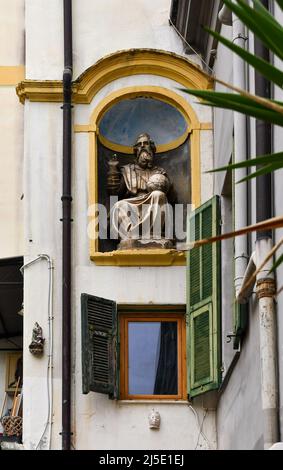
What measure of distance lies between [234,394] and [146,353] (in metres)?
3.55

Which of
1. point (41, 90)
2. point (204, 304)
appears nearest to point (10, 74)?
point (41, 90)

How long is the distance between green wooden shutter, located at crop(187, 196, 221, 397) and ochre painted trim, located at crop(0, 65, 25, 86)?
150 inches

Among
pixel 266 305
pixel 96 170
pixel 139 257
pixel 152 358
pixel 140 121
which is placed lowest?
pixel 266 305

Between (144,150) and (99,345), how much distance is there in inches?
110

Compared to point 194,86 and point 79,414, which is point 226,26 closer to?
point 194,86

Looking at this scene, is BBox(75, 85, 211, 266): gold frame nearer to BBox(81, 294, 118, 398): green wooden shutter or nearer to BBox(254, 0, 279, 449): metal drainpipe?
BBox(81, 294, 118, 398): green wooden shutter

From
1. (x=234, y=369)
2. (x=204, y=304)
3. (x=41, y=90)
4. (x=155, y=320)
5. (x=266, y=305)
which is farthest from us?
(x=41, y=90)

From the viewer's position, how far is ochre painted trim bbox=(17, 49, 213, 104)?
2019cm

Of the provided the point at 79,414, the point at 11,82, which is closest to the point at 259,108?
the point at 79,414

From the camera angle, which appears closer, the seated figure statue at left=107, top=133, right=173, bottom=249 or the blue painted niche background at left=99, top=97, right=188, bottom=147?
the seated figure statue at left=107, top=133, right=173, bottom=249

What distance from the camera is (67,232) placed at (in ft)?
64.2

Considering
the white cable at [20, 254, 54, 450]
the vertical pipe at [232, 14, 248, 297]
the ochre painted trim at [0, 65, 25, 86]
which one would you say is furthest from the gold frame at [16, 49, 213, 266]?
the vertical pipe at [232, 14, 248, 297]

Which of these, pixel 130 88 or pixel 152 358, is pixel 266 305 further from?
pixel 130 88

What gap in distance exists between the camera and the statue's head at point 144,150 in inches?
796
